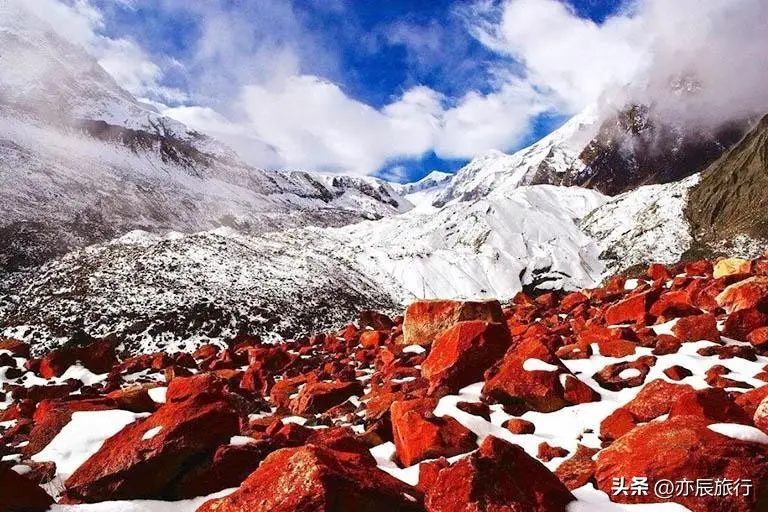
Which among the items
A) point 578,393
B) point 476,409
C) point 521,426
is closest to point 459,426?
point 476,409

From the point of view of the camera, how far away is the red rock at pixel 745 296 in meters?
10.7

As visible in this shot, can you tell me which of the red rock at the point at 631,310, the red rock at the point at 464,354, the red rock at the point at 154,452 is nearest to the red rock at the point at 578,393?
the red rock at the point at 464,354

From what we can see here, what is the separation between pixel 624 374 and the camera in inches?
366

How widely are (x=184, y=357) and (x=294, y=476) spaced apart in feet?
50.5

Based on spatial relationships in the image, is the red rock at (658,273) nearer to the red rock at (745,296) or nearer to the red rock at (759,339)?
the red rock at (745,296)

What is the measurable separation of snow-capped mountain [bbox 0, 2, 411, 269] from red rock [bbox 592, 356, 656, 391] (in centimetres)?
5063

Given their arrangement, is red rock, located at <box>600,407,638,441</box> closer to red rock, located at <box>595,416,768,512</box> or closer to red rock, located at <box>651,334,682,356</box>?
red rock, located at <box>595,416,768,512</box>

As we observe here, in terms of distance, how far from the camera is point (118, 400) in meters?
9.45

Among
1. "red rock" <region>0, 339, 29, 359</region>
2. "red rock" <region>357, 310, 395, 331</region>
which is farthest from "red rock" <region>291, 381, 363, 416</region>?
"red rock" <region>0, 339, 29, 359</region>

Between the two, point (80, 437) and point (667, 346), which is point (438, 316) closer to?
point (667, 346)

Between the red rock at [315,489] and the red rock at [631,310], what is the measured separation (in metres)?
9.88

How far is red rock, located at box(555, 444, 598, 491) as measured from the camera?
5.79 m

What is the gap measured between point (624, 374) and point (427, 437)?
479 centimetres

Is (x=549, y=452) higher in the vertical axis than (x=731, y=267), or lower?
lower
